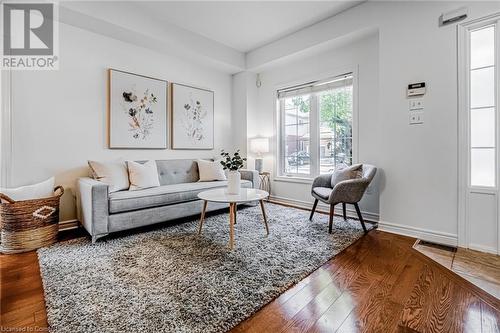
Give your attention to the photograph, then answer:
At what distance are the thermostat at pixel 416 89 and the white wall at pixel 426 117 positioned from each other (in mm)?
50

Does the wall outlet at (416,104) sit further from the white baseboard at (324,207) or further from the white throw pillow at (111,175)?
the white throw pillow at (111,175)

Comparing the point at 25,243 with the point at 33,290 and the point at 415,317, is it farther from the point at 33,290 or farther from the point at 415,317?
the point at 415,317

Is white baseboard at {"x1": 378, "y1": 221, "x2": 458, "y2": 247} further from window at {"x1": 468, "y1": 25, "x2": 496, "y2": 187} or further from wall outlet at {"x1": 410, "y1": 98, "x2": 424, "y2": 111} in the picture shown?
wall outlet at {"x1": 410, "y1": 98, "x2": 424, "y2": 111}

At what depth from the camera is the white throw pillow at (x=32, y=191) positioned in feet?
7.52

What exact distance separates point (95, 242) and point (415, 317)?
271 centimetres

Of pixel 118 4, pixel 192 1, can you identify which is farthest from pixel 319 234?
pixel 118 4

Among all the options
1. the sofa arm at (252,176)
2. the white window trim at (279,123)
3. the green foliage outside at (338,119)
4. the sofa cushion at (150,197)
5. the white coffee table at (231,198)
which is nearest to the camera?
the white coffee table at (231,198)

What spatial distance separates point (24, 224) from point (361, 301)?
290 cm

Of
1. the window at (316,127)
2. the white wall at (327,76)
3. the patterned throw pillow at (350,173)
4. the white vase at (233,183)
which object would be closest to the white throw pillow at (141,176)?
the white vase at (233,183)

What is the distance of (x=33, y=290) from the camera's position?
1.59 metres

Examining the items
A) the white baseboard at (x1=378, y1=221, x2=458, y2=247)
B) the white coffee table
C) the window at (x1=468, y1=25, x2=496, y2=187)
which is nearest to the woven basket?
the white coffee table

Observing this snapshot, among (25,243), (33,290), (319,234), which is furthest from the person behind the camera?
(319,234)

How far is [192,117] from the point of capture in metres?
4.11

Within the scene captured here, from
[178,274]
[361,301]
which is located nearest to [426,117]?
[361,301]
